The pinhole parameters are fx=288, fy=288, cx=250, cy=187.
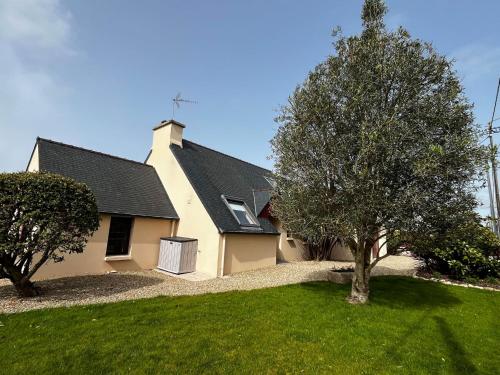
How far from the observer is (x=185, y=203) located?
1633cm

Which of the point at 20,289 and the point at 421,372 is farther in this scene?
the point at 20,289

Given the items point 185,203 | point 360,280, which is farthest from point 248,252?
point 360,280

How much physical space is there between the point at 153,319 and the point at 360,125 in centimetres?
844

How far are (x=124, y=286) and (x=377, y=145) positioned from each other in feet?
34.2

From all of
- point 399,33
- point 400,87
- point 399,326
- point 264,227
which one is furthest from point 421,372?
point 264,227

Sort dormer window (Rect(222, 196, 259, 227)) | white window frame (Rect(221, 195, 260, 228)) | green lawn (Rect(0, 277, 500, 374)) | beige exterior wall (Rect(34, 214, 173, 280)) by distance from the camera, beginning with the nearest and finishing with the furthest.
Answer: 1. green lawn (Rect(0, 277, 500, 374))
2. beige exterior wall (Rect(34, 214, 173, 280))
3. white window frame (Rect(221, 195, 260, 228))
4. dormer window (Rect(222, 196, 259, 227))

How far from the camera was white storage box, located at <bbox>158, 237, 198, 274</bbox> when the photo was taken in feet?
46.8

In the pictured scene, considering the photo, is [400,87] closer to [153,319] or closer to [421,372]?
[421,372]

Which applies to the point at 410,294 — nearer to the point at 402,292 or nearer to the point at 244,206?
the point at 402,292

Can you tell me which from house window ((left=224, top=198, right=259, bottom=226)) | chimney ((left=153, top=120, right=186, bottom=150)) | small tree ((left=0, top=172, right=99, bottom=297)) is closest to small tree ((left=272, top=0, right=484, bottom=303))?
house window ((left=224, top=198, right=259, bottom=226))

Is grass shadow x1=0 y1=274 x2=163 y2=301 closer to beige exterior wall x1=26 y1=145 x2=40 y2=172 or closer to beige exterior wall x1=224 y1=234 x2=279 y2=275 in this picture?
beige exterior wall x1=224 y1=234 x2=279 y2=275

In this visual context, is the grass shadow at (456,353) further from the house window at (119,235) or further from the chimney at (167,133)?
the chimney at (167,133)

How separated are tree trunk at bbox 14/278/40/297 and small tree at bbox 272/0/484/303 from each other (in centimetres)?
881

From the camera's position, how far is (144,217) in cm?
1476
